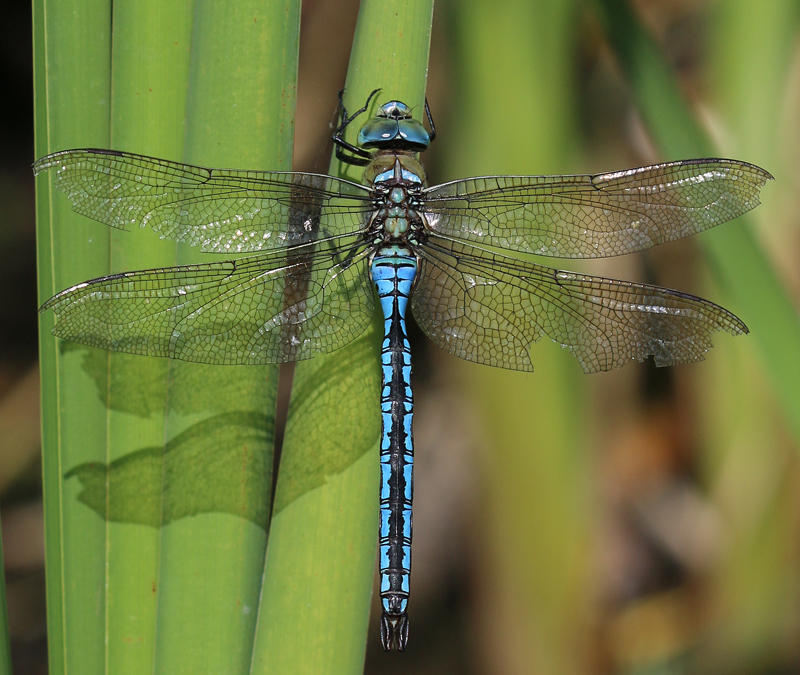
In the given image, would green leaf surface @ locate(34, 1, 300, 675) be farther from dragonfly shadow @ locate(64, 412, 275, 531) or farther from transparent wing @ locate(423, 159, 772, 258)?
transparent wing @ locate(423, 159, 772, 258)

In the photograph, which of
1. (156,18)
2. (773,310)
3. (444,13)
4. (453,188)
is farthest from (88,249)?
(773,310)

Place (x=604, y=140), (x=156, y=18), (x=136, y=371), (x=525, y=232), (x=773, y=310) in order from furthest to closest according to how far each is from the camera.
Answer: (x=604, y=140) < (x=525, y=232) < (x=773, y=310) < (x=136, y=371) < (x=156, y=18)

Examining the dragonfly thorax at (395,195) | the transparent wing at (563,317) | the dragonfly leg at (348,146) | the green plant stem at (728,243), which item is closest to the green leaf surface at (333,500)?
the dragonfly leg at (348,146)

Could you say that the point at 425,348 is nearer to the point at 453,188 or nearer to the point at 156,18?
the point at 453,188

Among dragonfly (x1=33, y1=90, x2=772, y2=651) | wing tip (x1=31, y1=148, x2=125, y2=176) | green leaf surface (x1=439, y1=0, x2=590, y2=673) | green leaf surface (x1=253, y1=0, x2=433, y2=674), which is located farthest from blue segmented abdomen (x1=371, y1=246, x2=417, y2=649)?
wing tip (x1=31, y1=148, x2=125, y2=176)

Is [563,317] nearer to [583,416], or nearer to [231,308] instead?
[583,416]

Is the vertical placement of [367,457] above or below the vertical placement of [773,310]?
below
